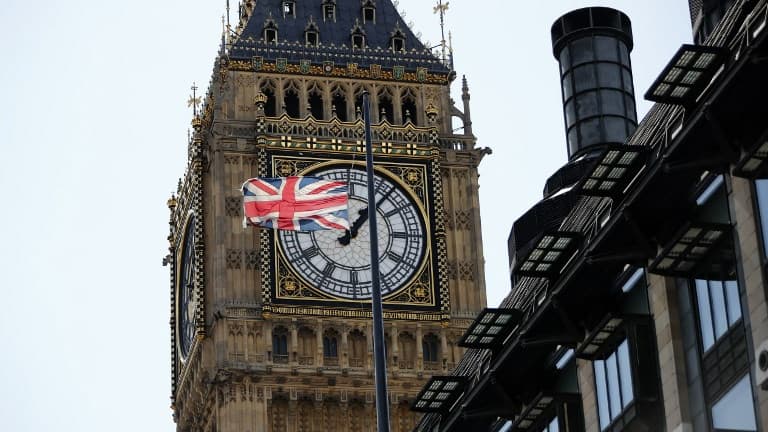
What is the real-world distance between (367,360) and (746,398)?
1975 inches

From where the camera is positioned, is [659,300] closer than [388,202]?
Yes

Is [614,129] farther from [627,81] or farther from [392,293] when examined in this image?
[392,293]

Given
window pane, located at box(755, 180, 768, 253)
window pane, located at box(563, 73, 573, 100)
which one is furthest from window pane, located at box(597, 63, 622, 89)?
window pane, located at box(755, 180, 768, 253)

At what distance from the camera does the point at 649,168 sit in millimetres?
39812

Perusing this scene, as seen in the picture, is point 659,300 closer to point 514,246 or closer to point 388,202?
point 514,246

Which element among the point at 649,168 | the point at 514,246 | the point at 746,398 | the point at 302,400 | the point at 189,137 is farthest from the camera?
the point at 189,137

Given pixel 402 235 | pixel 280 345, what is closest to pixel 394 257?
pixel 402 235

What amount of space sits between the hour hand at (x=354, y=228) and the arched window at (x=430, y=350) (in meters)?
4.80

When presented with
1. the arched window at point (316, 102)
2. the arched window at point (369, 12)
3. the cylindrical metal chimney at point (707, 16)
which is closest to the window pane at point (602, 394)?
the cylindrical metal chimney at point (707, 16)

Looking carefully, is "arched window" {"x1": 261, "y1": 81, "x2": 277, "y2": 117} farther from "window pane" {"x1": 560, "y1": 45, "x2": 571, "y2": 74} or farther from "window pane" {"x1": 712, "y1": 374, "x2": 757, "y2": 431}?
"window pane" {"x1": 712, "y1": 374, "x2": 757, "y2": 431}

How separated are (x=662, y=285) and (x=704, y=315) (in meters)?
1.53

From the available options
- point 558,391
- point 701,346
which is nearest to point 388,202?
point 558,391

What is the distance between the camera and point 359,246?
87.6 metres

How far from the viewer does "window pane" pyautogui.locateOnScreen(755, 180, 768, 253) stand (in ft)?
120
